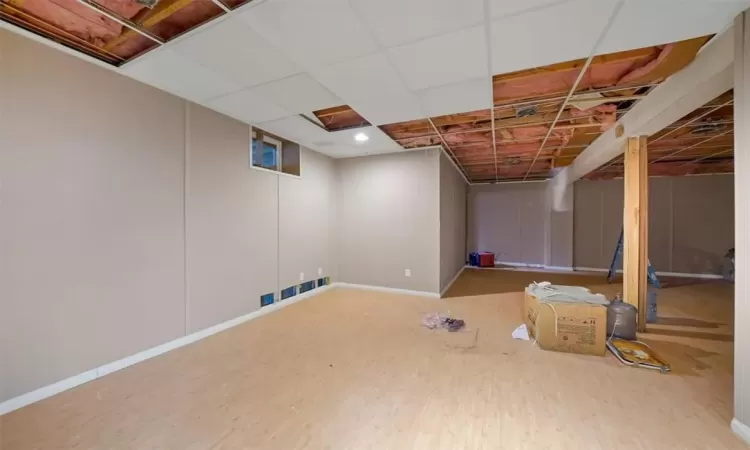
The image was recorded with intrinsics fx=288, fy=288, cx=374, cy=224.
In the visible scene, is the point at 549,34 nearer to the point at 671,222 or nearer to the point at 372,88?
the point at 372,88

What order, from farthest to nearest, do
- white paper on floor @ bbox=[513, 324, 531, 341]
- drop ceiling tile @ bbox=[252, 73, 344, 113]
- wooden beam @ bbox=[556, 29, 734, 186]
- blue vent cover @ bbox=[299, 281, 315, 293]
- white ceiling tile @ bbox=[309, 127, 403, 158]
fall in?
blue vent cover @ bbox=[299, 281, 315, 293] < white ceiling tile @ bbox=[309, 127, 403, 158] < white paper on floor @ bbox=[513, 324, 531, 341] < drop ceiling tile @ bbox=[252, 73, 344, 113] < wooden beam @ bbox=[556, 29, 734, 186]

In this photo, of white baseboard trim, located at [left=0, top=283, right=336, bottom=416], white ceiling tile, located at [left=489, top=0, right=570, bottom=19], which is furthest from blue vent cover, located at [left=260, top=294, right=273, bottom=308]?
white ceiling tile, located at [left=489, top=0, right=570, bottom=19]

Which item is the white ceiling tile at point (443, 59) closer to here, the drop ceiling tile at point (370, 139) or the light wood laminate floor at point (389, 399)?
the drop ceiling tile at point (370, 139)

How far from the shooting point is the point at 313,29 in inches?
75.9

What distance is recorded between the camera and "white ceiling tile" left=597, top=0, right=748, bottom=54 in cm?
168

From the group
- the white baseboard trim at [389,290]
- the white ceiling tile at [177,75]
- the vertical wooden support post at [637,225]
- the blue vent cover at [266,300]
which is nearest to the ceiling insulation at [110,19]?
the white ceiling tile at [177,75]

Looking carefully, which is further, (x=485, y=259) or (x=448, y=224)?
(x=485, y=259)

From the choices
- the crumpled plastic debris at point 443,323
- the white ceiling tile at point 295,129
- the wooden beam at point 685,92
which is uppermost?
the white ceiling tile at point 295,129

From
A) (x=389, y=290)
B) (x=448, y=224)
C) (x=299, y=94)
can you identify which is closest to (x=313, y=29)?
(x=299, y=94)

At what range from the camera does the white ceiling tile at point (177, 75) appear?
231cm

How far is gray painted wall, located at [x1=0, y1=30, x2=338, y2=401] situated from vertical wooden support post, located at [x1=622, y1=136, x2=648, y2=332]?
466cm

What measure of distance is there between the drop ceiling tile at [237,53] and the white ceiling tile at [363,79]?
0.97 ft

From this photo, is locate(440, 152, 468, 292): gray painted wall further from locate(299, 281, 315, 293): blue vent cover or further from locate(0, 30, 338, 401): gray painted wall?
locate(0, 30, 338, 401): gray painted wall

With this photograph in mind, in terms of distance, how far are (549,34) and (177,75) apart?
2.99 metres
